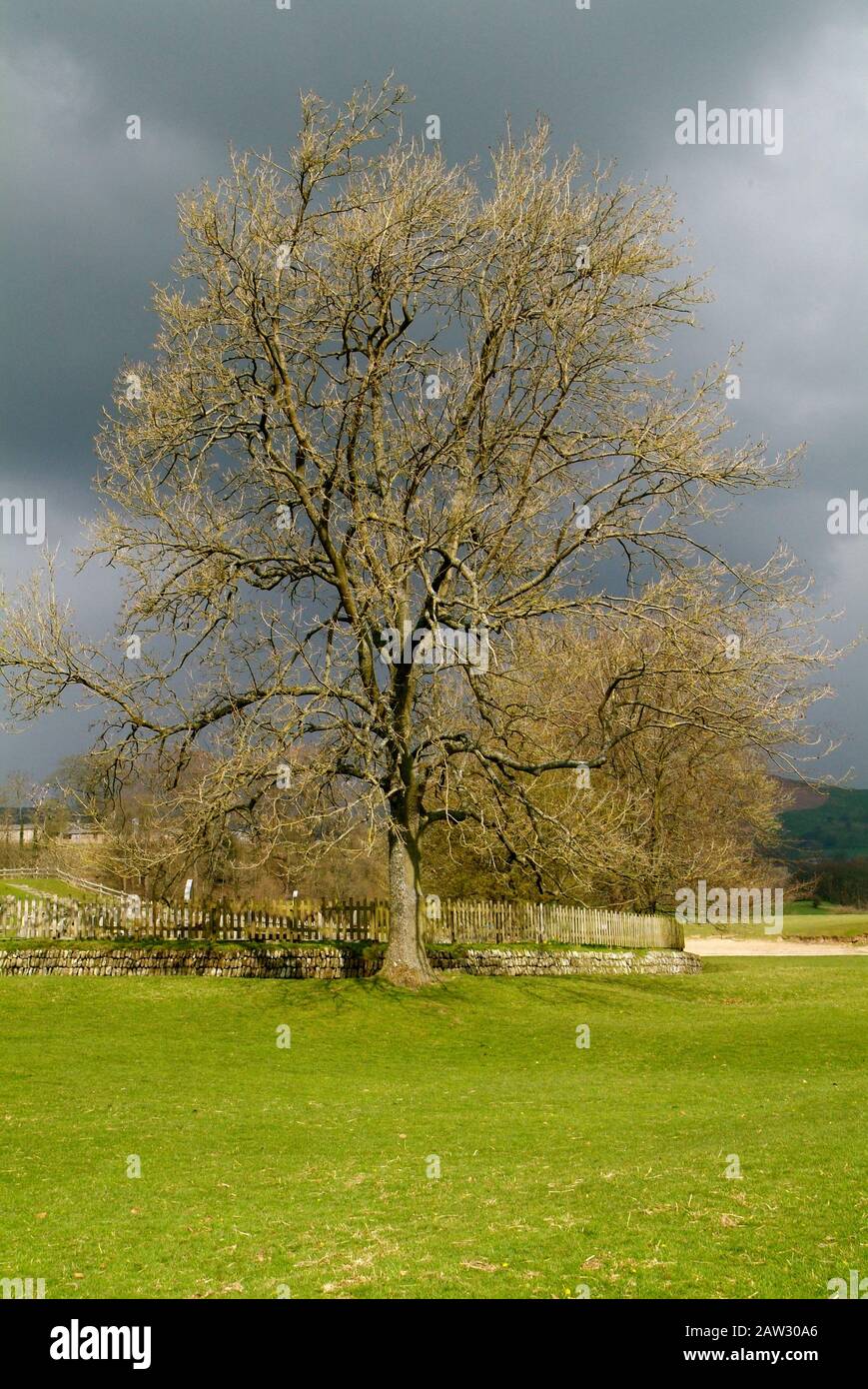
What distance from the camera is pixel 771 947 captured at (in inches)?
2066

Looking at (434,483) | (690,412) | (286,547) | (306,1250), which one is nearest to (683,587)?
(690,412)

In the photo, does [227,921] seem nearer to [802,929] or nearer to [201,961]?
[201,961]

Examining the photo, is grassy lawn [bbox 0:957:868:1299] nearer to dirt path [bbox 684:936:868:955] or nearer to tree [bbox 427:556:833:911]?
tree [bbox 427:556:833:911]

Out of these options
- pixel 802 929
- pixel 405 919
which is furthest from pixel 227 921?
pixel 802 929

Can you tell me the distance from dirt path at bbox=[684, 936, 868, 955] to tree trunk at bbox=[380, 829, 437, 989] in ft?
92.6

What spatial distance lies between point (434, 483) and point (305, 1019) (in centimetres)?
1150

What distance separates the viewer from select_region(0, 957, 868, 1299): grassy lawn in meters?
6.98

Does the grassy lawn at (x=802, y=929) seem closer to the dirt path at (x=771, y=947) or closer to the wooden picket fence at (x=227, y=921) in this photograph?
the dirt path at (x=771, y=947)

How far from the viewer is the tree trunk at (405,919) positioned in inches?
919

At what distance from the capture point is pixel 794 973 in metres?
35.4

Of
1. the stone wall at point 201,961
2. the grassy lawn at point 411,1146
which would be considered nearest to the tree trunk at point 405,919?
the grassy lawn at point 411,1146

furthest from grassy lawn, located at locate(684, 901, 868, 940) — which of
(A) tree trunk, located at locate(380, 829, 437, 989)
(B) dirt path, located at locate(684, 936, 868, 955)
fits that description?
(A) tree trunk, located at locate(380, 829, 437, 989)

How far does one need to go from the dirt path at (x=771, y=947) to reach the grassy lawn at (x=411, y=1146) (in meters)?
28.5
